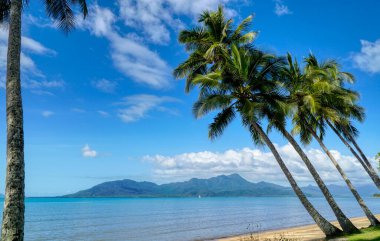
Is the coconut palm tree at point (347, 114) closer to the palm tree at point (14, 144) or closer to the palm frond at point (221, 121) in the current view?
the palm frond at point (221, 121)

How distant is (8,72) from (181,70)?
14.0 meters

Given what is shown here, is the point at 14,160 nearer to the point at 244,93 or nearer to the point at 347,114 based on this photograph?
the point at 244,93

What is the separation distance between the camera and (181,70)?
21.8 metres

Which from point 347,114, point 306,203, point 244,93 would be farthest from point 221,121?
point 347,114

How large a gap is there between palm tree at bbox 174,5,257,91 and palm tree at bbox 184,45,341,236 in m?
1.94

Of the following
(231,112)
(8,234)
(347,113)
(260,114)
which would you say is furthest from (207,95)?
(8,234)

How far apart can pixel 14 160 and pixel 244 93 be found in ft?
42.2

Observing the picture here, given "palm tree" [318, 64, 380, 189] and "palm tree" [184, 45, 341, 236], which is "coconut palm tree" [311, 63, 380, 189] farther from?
"palm tree" [184, 45, 341, 236]

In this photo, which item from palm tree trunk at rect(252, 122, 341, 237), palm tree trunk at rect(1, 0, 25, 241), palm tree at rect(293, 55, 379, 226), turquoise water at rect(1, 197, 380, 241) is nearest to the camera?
palm tree trunk at rect(1, 0, 25, 241)

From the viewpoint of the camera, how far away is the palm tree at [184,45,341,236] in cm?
1758

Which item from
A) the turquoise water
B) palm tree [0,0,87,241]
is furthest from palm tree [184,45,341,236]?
palm tree [0,0,87,241]

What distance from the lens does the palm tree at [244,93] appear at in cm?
1758

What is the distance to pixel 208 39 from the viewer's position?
2084cm

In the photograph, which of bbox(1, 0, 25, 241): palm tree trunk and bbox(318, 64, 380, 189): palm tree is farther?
bbox(318, 64, 380, 189): palm tree
